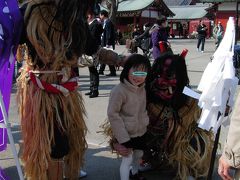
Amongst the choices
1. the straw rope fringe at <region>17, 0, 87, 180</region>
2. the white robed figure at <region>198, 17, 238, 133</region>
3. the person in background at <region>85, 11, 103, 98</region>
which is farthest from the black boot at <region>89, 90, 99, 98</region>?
the white robed figure at <region>198, 17, 238, 133</region>

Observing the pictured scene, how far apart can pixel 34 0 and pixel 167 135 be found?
163 cm

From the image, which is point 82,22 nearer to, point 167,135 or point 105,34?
point 167,135

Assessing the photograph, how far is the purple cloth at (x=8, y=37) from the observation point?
113 inches

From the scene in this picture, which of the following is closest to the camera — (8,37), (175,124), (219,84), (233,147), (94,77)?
(233,147)

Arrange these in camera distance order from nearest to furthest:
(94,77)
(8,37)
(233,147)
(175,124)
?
(233,147), (8,37), (175,124), (94,77)

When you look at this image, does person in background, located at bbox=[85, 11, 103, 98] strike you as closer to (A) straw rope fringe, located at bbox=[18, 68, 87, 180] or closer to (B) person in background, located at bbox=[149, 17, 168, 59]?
(B) person in background, located at bbox=[149, 17, 168, 59]

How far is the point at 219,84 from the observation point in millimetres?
2783

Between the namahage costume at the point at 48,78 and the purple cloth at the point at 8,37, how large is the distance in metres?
0.09

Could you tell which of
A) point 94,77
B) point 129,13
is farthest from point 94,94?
point 129,13

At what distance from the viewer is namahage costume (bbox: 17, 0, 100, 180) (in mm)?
3021

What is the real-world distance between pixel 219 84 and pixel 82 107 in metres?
1.22

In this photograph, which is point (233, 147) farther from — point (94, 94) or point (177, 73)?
point (94, 94)

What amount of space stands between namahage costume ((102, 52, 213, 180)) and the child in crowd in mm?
208

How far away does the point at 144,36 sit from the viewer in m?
13.2
